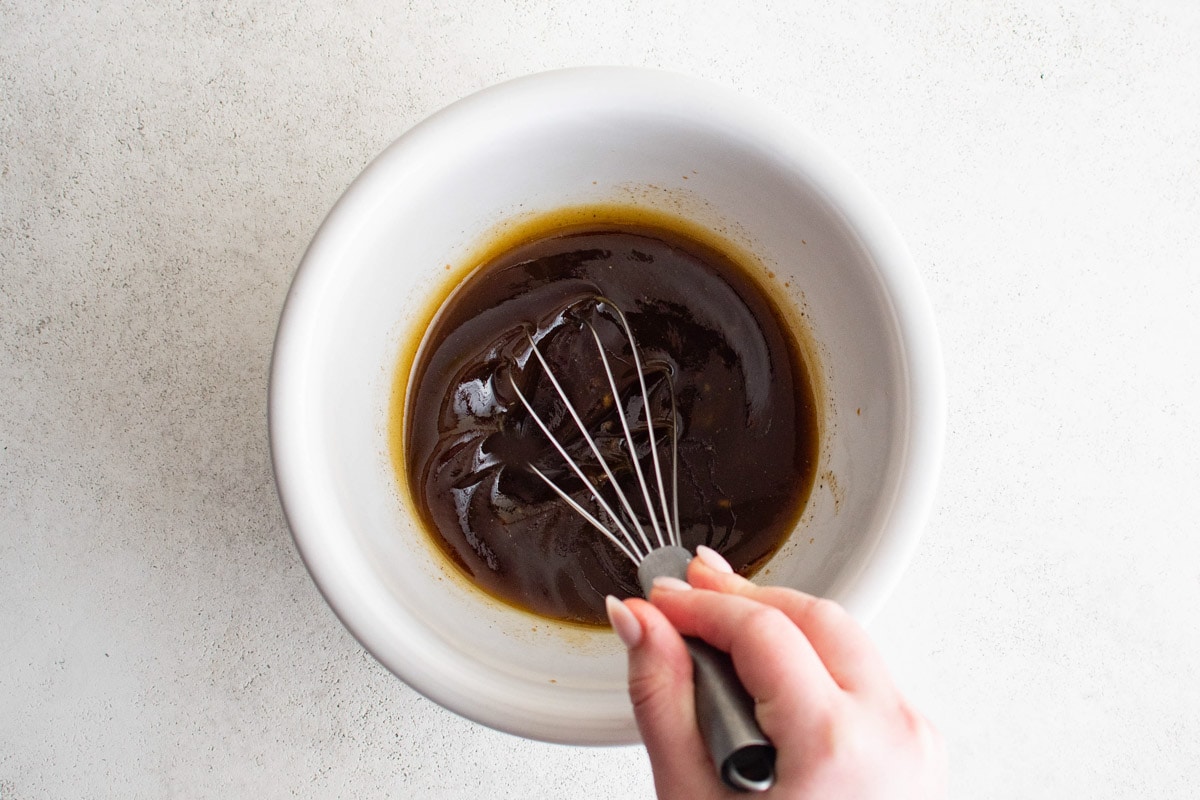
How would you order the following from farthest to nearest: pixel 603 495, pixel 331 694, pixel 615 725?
pixel 331 694 < pixel 603 495 < pixel 615 725

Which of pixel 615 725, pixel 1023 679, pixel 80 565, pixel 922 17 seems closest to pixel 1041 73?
pixel 922 17

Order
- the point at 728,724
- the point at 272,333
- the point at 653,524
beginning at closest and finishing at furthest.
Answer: the point at 728,724, the point at 653,524, the point at 272,333

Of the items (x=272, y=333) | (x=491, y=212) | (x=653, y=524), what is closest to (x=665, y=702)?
(x=653, y=524)

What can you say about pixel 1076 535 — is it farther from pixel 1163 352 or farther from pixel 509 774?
pixel 509 774

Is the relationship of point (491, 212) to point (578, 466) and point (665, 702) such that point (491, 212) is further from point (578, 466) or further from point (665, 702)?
point (665, 702)

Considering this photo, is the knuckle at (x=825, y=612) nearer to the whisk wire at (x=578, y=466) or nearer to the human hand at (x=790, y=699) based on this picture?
the human hand at (x=790, y=699)
